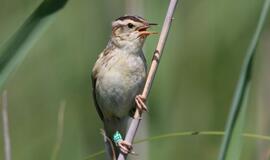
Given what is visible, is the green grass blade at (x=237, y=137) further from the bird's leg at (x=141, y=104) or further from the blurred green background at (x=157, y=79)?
the blurred green background at (x=157, y=79)

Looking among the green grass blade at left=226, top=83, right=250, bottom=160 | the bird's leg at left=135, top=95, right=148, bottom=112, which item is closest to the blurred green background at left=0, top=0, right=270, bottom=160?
the bird's leg at left=135, top=95, right=148, bottom=112

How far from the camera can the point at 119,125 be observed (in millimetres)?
3109

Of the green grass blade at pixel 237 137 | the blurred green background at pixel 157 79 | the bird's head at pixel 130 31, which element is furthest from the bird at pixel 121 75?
the green grass blade at pixel 237 137

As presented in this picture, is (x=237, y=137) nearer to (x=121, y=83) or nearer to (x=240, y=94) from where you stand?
(x=240, y=94)

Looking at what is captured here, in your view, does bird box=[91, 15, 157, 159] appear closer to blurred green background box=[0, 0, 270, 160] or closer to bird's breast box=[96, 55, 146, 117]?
bird's breast box=[96, 55, 146, 117]

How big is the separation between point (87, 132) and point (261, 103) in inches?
31.5

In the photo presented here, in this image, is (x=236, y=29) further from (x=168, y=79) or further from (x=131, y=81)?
(x=131, y=81)

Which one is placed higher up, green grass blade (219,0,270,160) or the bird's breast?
green grass blade (219,0,270,160)

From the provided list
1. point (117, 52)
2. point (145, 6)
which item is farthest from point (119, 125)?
point (145, 6)

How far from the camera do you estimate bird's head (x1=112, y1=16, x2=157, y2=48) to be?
2762 millimetres

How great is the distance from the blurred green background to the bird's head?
15 centimetres

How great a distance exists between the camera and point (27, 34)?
1652mm

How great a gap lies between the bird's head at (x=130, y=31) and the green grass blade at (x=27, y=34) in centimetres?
106

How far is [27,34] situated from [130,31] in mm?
1207
